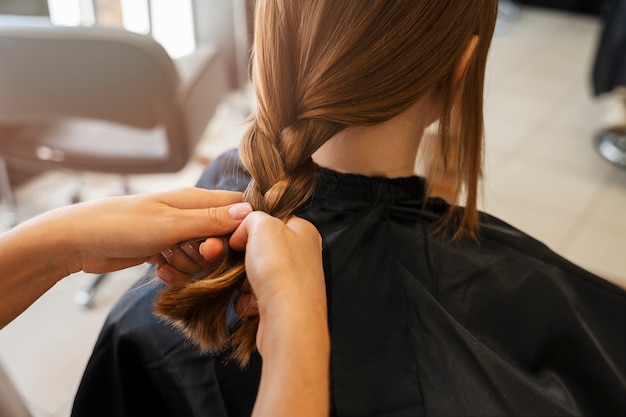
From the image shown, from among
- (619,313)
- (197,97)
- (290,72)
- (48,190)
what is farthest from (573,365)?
(48,190)

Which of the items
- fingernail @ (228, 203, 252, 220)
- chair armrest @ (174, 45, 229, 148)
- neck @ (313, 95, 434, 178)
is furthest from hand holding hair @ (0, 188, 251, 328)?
chair armrest @ (174, 45, 229, 148)

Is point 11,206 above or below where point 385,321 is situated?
below

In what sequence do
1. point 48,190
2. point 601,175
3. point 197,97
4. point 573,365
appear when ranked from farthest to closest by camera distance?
1. point 601,175
2. point 48,190
3. point 197,97
4. point 573,365

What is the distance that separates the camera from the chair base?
3.08 metres

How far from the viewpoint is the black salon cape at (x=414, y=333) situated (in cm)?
88

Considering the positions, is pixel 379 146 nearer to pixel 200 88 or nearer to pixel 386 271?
pixel 386 271

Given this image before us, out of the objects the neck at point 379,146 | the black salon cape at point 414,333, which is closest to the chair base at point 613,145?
the black salon cape at point 414,333

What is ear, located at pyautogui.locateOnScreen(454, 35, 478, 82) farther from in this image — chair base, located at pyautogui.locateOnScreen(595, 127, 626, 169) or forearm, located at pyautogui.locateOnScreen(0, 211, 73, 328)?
chair base, located at pyautogui.locateOnScreen(595, 127, 626, 169)

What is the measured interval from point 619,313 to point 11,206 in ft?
7.42

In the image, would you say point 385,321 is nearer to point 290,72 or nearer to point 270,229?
point 270,229

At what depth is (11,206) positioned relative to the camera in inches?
94.3

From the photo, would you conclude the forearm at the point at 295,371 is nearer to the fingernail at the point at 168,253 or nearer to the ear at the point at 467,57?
the fingernail at the point at 168,253

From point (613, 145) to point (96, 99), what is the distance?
2.73m

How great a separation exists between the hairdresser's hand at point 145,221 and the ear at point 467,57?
411mm
